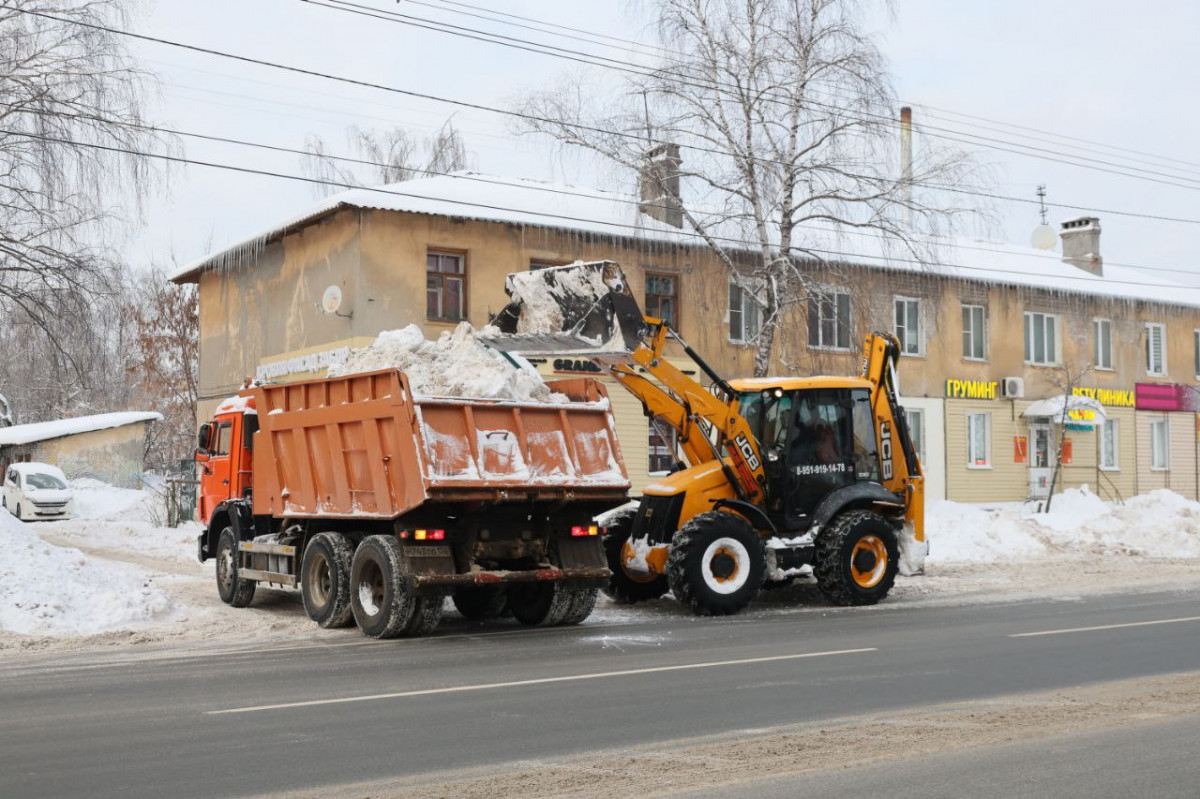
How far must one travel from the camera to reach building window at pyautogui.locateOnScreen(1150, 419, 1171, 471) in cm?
4044

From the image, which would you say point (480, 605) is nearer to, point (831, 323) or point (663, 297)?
point (663, 297)

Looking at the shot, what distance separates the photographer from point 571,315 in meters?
14.6

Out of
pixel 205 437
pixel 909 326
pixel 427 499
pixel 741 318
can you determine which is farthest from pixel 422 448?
pixel 909 326

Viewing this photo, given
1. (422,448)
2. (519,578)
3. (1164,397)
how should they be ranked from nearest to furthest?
(422,448), (519,578), (1164,397)

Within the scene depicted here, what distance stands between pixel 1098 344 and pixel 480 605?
97.1ft

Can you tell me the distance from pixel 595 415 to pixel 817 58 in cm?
1515

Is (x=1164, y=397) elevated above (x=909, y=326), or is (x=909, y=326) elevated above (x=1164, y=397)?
(x=909, y=326)

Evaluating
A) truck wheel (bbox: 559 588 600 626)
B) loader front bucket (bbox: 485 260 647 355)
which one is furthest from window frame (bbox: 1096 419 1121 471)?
truck wheel (bbox: 559 588 600 626)

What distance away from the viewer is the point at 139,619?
14.3m

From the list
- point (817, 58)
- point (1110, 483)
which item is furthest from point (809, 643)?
point (1110, 483)

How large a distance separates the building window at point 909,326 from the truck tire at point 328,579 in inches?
948

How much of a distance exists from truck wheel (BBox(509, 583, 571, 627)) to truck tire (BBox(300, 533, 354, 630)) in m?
1.87

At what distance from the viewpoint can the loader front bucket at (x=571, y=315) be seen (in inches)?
567

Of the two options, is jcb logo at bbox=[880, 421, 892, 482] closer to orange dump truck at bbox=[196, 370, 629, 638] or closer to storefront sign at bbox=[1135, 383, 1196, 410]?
orange dump truck at bbox=[196, 370, 629, 638]
